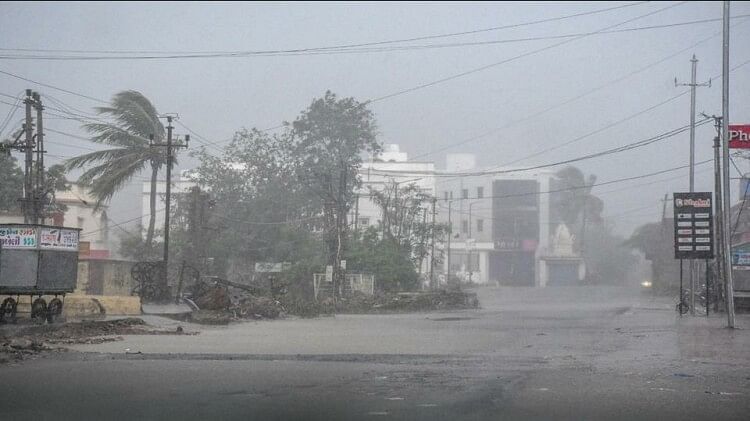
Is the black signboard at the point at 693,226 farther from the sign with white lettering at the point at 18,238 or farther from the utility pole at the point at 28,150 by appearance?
the utility pole at the point at 28,150

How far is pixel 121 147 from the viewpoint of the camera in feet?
145

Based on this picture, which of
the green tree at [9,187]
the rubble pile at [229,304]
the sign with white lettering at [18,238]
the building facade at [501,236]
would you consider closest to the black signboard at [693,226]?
the rubble pile at [229,304]

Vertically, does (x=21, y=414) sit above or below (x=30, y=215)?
below

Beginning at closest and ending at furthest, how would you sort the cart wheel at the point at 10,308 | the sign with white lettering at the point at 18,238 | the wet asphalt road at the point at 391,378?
the wet asphalt road at the point at 391,378, the cart wheel at the point at 10,308, the sign with white lettering at the point at 18,238

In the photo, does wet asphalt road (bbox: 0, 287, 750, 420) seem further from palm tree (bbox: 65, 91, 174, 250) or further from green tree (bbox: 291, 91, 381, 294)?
green tree (bbox: 291, 91, 381, 294)

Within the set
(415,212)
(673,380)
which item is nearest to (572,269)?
(415,212)

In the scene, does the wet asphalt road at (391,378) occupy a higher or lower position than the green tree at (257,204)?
lower

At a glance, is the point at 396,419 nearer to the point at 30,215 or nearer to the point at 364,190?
the point at 30,215

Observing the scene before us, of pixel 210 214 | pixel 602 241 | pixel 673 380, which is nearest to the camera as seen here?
pixel 673 380

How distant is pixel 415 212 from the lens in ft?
202

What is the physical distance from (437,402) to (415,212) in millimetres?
50930

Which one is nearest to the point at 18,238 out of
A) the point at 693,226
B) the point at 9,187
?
the point at 9,187

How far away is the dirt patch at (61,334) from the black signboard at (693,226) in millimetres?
19159

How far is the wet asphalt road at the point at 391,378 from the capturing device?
401 inches
